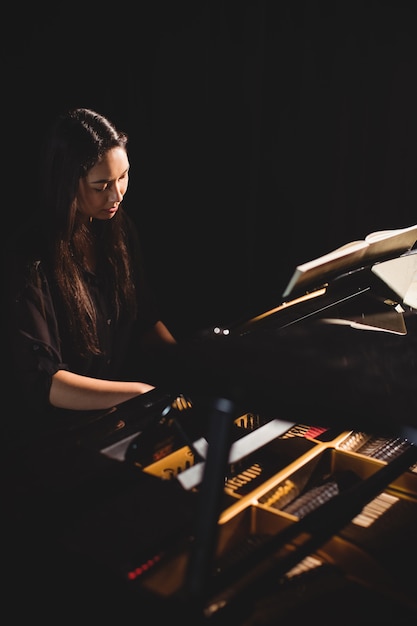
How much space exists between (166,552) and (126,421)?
395 mm

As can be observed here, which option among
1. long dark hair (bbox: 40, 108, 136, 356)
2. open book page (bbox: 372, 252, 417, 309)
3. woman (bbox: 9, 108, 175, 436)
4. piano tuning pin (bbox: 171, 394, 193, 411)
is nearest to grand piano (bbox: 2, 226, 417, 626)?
piano tuning pin (bbox: 171, 394, 193, 411)

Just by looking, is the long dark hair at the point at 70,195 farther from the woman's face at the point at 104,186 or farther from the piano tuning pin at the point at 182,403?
the piano tuning pin at the point at 182,403

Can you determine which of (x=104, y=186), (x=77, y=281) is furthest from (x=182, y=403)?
(x=104, y=186)

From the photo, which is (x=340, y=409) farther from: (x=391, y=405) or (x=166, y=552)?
(x=166, y=552)

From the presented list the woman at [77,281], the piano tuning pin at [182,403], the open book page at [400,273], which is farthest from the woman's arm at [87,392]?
the open book page at [400,273]

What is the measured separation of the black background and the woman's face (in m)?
1.01

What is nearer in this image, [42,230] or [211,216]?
[42,230]

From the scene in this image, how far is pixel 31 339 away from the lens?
1.99 metres

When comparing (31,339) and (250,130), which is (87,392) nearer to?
(31,339)

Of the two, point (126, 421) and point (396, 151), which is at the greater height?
point (396, 151)

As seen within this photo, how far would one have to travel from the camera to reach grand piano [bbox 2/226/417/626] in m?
0.98

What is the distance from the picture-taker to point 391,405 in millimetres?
1129

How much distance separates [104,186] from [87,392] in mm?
718

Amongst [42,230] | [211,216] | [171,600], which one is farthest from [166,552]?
[211,216]
